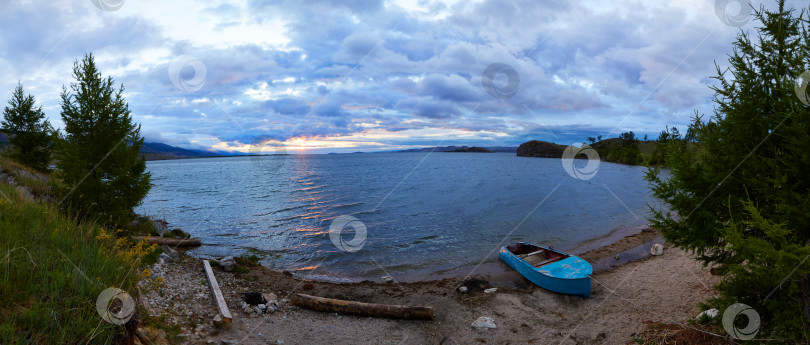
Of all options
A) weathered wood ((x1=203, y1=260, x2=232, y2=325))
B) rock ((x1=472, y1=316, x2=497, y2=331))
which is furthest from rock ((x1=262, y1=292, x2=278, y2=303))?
rock ((x1=472, y1=316, x2=497, y2=331))

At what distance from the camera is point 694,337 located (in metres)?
7.24

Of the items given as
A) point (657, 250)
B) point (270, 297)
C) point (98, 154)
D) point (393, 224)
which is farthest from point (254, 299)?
point (657, 250)

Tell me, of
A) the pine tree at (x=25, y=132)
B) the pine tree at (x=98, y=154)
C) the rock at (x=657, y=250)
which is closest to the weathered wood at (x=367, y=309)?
the pine tree at (x=98, y=154)

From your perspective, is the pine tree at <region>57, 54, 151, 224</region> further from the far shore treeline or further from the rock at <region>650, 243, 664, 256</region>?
the rock at <region>650, 243, 664, 256</region>

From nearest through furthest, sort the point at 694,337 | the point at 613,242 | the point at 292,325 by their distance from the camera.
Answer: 1. the point at 694,337
2. the point at 292,325
3. the point at 613,242

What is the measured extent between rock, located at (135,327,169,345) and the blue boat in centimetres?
1216

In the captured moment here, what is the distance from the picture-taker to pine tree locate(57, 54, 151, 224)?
45.6 ft

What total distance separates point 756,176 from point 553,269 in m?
7.76

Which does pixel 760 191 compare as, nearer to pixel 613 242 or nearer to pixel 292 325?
pixel 292 325

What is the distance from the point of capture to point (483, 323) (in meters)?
10.3

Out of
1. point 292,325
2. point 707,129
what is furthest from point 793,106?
point 292,325

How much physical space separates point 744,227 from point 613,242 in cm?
1580

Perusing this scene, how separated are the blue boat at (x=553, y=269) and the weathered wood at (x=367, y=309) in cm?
537

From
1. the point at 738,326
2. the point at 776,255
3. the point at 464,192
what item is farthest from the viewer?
the point at 464,192
